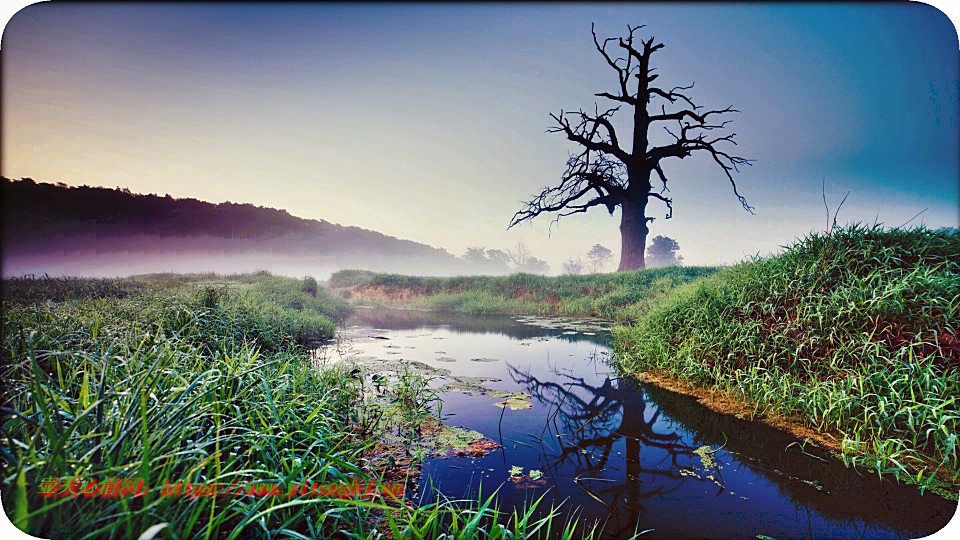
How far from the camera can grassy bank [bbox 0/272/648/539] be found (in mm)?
1106

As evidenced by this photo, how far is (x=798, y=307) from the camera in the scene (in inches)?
134

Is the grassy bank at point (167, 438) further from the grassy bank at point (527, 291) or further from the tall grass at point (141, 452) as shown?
the grassy bank at point (527, 291)

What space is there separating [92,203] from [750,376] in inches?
245

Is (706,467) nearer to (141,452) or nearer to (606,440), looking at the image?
(606,440)

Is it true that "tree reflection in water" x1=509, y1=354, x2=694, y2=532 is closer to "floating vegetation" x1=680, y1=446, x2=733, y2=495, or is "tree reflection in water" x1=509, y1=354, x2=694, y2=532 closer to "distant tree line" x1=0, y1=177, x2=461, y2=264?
"floating vegetation" x1=680, y1=446, x2=733, y2=495

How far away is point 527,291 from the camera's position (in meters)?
10.3

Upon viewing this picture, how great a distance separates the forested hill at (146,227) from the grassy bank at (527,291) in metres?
4.54

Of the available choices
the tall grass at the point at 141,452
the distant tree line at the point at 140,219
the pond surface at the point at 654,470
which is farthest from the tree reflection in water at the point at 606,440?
the distant tree line at the point at 140,219

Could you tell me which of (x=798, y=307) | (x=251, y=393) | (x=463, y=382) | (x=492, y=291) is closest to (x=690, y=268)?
(x=492, y=291)

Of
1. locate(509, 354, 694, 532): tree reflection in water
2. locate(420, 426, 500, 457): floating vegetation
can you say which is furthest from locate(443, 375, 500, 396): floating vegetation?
locate(420, 426, 500, 457): floating vegetation

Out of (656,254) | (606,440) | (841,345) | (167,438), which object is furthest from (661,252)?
(167,438)

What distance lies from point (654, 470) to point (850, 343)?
6.77 feet

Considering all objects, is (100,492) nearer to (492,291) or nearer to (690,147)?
(690,147)

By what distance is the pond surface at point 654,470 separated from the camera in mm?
1800
